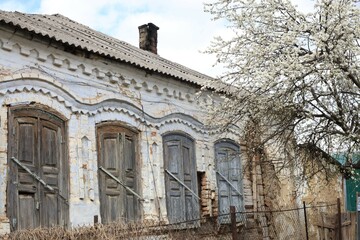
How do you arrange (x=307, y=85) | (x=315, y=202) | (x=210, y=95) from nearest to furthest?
(x=307, y=85)
(x=210, y=95)
(x=315, y=202)

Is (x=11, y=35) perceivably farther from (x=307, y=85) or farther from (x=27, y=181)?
(x=307, y=85)

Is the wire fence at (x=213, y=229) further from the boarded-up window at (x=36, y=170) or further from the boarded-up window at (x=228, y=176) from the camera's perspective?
the boarded-up window at (x=36, y=170)

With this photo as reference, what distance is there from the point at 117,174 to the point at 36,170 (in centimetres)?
217

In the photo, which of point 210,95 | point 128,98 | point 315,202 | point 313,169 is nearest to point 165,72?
point 128,98

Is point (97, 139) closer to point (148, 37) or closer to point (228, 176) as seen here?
point (228, 176)

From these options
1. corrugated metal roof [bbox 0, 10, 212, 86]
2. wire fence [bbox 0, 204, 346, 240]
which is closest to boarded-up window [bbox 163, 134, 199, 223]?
wire fence [bbox 0, 204, 346, 240]

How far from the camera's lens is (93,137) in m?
10.9

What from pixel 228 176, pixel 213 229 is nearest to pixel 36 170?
pixel 213 229

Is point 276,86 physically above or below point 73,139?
above

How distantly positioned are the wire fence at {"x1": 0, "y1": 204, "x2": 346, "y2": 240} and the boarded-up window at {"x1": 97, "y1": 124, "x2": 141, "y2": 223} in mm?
728

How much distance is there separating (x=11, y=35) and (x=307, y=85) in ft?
18.1

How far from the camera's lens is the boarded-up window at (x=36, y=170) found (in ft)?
30.2

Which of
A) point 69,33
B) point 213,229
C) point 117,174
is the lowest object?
point 213,229

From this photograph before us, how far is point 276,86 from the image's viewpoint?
34.7 feet
